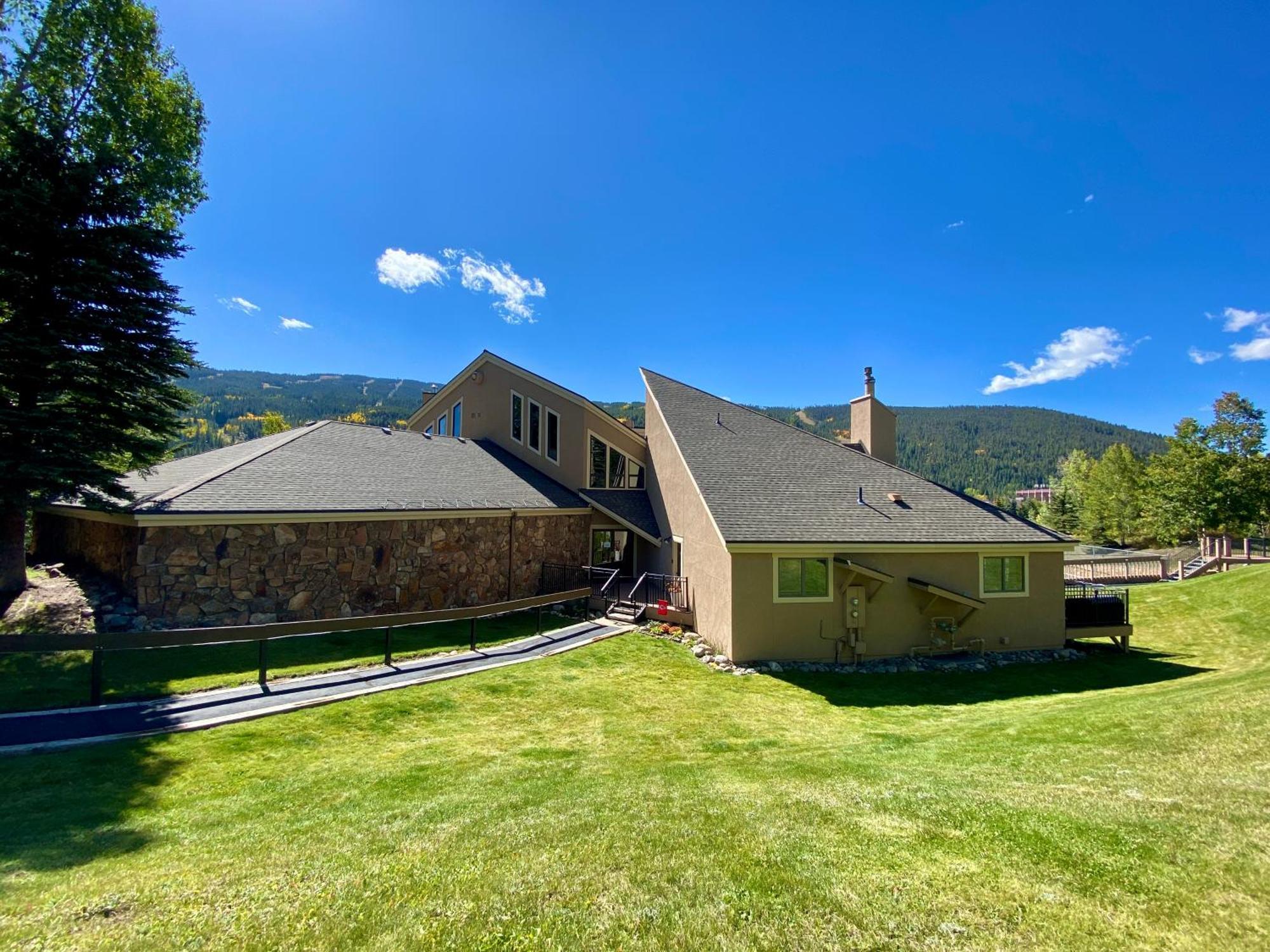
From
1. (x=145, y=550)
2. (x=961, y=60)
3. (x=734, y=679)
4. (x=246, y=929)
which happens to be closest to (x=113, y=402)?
(x=145, y=550)

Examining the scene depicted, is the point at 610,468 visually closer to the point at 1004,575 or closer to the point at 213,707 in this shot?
the point at 1004,575

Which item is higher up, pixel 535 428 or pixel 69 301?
pixel 69 301

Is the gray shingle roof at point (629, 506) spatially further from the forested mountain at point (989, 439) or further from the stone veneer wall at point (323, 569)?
the forested mountain at point (989, 439)

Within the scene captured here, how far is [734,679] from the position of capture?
10.4m

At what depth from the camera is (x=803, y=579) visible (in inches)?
456

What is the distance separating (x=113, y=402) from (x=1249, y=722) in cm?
1760

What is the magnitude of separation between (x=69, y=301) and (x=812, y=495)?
15554 mm

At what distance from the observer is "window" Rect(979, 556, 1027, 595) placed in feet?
41.6

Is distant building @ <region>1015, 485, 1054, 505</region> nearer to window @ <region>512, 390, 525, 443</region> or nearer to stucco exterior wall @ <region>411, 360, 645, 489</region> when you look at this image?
stucco exterior wall @ <region>411, 360, 645, 489</region>

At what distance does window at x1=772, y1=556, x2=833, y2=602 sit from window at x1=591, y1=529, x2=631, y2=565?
7.63 metres

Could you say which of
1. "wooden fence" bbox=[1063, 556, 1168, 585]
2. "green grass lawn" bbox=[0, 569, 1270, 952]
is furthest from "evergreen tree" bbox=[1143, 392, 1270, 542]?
"green grass lawn" bbox=[0, 569, 1270, 952]

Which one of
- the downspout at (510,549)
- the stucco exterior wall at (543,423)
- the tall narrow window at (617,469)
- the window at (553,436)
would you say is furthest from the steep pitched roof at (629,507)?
the downspout at (510,549)

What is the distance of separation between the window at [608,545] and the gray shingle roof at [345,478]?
60.4 inches

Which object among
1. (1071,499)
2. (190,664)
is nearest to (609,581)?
(190,664)
